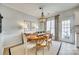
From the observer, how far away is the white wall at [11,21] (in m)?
2.44

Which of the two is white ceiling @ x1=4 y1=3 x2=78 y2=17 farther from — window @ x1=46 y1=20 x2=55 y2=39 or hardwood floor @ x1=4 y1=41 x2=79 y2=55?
hardwood floor @ x1=4 y1=41 x2=79 y2=55

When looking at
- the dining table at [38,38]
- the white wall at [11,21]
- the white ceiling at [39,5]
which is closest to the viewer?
the white ceiling at [39,5]

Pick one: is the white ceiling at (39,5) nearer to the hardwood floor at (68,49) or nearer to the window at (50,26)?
the window at (50,26)

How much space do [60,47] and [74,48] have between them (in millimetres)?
337

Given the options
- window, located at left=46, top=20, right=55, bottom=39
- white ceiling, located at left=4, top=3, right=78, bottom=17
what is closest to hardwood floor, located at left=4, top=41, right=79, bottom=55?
window, located at left=46, top=20, right=55, bottom=39

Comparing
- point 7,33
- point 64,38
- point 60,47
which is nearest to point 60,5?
point 64,38

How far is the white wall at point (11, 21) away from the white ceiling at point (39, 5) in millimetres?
121

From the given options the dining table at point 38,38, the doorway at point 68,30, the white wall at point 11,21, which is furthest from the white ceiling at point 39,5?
the dining table at point 38,38

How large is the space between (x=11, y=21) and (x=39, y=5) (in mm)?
822

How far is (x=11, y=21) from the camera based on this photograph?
99.9 inches

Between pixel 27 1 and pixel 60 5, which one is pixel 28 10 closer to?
pixel 27 1

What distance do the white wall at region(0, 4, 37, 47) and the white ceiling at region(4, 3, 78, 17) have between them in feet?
0.40

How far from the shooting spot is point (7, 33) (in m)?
2.51

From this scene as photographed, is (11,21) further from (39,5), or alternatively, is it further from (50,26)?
(50,26)
